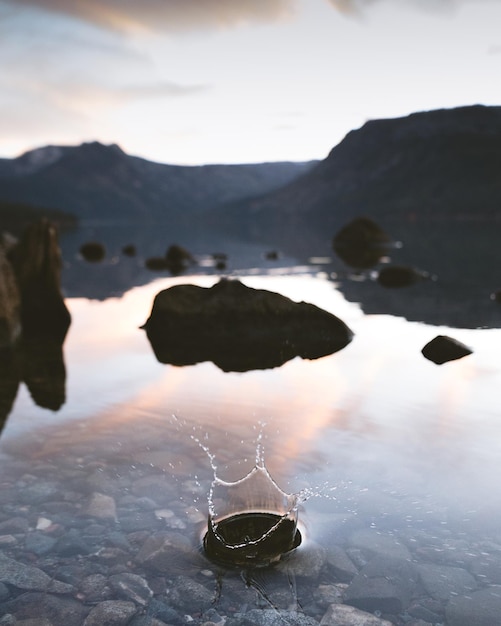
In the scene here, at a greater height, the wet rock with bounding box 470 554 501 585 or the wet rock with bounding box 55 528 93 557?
the wet rock with bounding box 470 554 501 585

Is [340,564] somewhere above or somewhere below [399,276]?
above

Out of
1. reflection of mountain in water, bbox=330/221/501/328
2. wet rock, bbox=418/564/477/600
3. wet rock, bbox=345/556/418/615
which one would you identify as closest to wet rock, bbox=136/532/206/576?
wet rock, bbox=345/556/418/615

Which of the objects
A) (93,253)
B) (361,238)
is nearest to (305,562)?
(93,253)

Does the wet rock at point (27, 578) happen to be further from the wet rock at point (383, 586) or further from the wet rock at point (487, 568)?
the wet rock at point (487, 568)

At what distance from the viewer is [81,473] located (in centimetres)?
706

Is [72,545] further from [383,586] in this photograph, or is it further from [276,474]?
[383,586]

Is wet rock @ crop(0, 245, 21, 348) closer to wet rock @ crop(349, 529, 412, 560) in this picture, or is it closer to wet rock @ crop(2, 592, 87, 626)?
wet rock @ crop(2, 592, 87, 626)

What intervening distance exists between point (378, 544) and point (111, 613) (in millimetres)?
2364

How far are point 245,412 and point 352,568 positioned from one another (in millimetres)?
4482

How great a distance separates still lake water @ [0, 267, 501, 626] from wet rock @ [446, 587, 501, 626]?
36mm

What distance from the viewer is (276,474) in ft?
23.1

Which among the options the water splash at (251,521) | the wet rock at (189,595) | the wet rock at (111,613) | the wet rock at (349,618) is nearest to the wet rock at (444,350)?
the water splash at (251,521)

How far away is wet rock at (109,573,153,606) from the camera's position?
4793mm

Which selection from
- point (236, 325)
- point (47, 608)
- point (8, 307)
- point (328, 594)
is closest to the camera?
point (47, 608)
